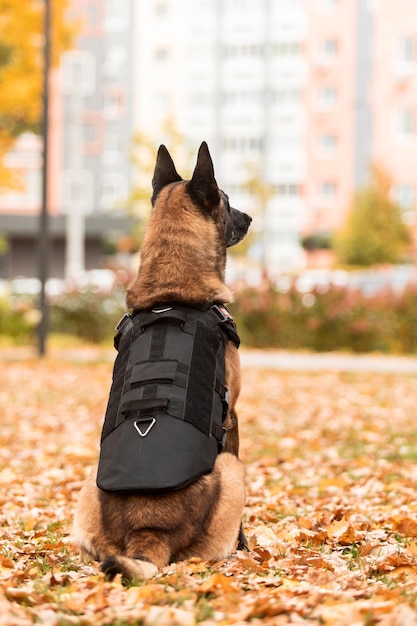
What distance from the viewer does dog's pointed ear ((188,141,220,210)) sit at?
15.6 feet

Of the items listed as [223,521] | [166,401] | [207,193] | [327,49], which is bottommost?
[223,521]

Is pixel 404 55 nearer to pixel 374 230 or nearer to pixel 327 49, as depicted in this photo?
pixel 327 49

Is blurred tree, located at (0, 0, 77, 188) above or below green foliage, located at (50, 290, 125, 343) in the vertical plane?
above

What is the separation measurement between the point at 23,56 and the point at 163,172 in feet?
67.4

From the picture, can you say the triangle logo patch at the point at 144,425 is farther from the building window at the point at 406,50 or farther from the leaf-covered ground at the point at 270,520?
the building window at the point at 406,50

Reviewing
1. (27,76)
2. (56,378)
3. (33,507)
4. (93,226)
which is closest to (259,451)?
(33,507)

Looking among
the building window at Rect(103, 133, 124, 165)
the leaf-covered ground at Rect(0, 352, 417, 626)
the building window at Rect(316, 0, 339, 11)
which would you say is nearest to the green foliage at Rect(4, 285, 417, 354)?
the leaf-covered ground at Rect(0, 352, 417, 626)

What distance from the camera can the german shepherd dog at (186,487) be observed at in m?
4.26

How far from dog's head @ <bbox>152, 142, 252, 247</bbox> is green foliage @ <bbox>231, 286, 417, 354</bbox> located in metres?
15.1

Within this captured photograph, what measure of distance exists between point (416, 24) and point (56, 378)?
50.4 m

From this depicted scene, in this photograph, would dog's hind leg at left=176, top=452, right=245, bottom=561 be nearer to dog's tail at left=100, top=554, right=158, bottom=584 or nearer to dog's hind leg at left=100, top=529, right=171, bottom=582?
dog's hind leg at left=100, top=529, right=171, bottom=582

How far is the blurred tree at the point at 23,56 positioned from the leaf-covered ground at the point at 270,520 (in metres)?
11.5

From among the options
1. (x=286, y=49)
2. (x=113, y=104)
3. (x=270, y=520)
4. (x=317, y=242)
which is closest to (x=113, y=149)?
(x=113, y=104)

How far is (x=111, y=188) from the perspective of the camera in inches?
2736
